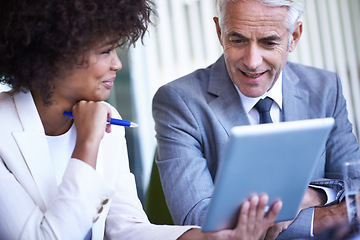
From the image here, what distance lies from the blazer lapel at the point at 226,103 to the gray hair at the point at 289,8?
24 cm

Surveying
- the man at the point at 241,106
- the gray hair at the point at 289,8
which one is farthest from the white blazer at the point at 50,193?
the gray hair at the point at 289,8

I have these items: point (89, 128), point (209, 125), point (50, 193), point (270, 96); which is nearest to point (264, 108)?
point (270, 96)

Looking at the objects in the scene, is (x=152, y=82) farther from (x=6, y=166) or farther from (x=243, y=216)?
(x=243, y=216)

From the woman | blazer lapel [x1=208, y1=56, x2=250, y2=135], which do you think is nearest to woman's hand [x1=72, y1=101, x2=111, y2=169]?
the woman

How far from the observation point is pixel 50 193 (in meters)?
1.41

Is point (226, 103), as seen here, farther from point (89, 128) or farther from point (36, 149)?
point (36, 149)

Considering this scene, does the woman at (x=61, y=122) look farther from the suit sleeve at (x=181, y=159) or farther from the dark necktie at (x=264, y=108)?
the dark necktie at (x=264, y=108)

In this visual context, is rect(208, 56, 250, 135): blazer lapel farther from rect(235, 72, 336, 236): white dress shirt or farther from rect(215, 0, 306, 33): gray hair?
rect(215, 0, 306, 33): gray hair

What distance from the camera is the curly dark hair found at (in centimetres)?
132

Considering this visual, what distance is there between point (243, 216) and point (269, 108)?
85 cm

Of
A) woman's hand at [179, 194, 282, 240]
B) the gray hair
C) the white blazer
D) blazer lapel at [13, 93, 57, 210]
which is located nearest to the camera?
woman's hand at [179, 194, 282, 240]

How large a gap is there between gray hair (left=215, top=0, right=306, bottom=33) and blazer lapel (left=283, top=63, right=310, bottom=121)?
0.24 meters

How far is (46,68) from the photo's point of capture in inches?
54.9

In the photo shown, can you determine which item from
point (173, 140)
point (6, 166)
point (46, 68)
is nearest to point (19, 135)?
point (6, 166)
